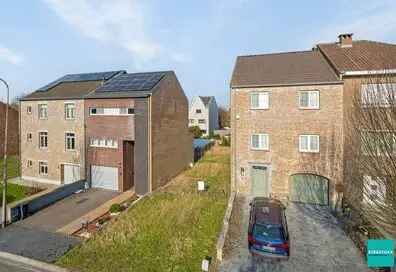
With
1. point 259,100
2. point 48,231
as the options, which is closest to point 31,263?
point 48,231

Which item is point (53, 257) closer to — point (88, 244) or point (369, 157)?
point (88, 244)

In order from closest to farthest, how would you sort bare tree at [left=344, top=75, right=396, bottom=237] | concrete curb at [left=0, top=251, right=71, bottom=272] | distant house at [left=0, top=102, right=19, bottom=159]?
bare tree at [left=344, top=75, right=396, bottom=237] < concrete curb at [left=0, top=251, right=71, bottom=272] < distant house at [left=0, top=102, right=19, bottom=159]

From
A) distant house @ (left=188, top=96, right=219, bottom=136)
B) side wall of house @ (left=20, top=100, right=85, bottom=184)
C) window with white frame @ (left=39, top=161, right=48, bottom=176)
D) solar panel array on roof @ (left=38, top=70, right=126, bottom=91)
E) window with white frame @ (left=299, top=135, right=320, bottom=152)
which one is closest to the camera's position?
window with white frame @ (left=299, top=135, right=320, bottom=152)

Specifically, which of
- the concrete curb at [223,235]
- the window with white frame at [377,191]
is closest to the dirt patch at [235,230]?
the concrete curb at [223,235]

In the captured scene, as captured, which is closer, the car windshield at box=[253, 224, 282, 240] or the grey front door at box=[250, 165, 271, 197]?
the car windshield at box=[253, 224, 282, 240]

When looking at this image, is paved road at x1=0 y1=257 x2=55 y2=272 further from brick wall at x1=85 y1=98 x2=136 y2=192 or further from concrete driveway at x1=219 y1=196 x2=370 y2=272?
brick wall at x1=85 y1=98 x2=136 y2=192

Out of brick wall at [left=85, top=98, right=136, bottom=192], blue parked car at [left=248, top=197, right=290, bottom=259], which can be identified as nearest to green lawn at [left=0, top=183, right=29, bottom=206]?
brick wall at [left=85, top=98, right=136, bottom=192]

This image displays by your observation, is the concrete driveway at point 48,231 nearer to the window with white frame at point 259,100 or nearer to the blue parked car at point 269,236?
the blue parked car at point 269,236
